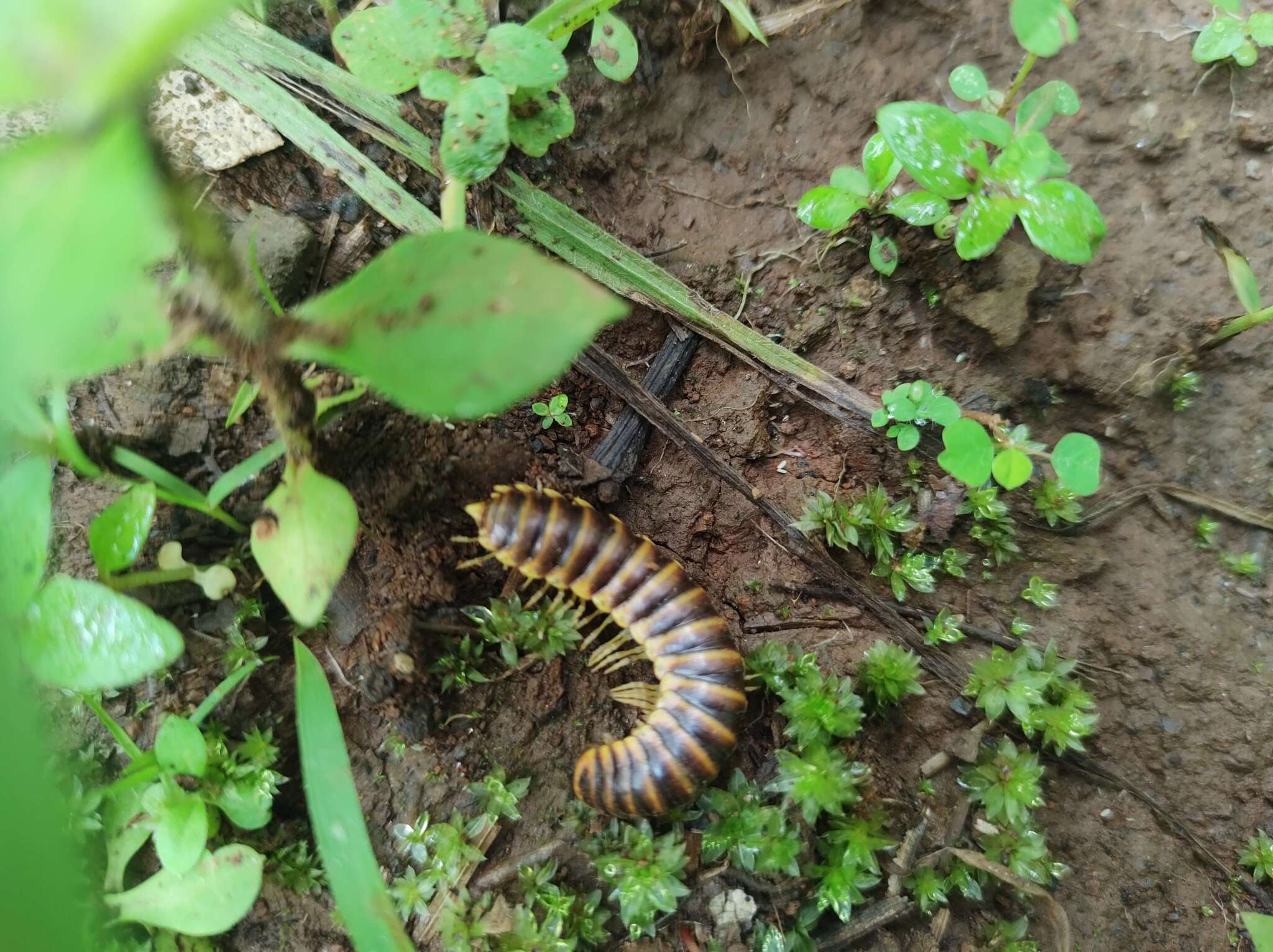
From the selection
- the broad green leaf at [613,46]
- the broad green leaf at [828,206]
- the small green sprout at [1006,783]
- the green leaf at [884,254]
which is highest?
the broad green leaf at [613,46]

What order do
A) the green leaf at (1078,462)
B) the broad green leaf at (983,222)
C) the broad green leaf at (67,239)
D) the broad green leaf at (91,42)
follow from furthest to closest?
the green leaf at (1078,462) → the broad green leaf at (983,222) → the broad green leaf at (67,239) → the broad green leaf at (91,42)

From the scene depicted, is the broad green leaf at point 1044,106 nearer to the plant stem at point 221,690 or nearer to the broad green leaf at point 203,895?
the plant stem at point 221,690

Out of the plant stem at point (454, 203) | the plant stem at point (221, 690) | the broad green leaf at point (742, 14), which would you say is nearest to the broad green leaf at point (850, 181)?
the broad green leaf at point (742, 14)

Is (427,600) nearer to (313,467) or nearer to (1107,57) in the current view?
(313,467)

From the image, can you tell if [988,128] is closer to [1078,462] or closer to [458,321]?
[1078,462]

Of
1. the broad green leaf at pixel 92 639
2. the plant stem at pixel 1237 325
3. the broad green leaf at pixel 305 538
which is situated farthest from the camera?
the plant stem at pixel 1237 325

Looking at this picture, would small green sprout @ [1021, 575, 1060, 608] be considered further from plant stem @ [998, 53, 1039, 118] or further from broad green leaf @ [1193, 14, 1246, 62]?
broad green leaf @ [1193, 14, 1246, 62]

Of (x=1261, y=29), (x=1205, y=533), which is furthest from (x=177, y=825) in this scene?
(x=1261, y=29)
